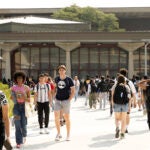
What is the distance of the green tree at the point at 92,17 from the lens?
79500 mm

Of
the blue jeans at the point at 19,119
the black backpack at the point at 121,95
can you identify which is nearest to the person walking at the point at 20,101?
the blue jeans at the point at 19,119

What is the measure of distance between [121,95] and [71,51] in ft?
110

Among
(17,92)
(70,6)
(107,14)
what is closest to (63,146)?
(17,92)

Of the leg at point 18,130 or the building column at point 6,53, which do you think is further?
the building column at point 6,53

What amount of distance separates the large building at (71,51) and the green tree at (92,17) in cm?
3063

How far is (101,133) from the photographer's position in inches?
546

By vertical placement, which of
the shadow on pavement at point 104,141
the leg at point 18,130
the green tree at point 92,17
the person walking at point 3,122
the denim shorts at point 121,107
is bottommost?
the shadow on pavement at point 104,141

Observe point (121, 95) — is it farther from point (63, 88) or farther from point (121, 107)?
point (63, 88)

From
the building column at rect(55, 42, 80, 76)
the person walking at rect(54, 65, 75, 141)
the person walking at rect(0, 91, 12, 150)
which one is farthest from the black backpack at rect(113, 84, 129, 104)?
the building column at rect(55, 42, 80, 76)

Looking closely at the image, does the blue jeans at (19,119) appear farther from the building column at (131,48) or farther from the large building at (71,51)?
the building column at (131,48)

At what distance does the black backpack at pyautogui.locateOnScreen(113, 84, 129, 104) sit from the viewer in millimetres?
12562

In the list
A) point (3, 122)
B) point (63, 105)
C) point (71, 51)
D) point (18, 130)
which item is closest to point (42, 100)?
point (63, 105)

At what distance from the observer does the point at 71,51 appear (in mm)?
45875

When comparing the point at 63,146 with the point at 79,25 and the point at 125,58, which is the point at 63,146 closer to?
the point at 125,58
